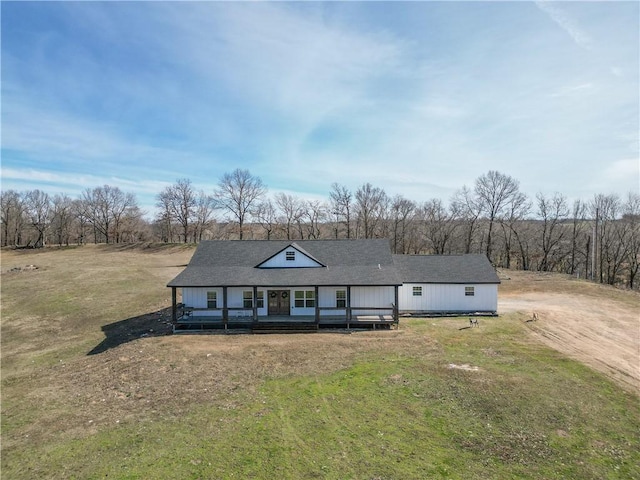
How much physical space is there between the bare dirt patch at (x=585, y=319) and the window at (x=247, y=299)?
55.9 feet

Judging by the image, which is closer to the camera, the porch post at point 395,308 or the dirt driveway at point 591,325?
the dirt driveway at point 591,325

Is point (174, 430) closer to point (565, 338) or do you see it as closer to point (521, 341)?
point (521, 341)

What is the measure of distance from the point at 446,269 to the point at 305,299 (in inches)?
423

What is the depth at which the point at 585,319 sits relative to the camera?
2355 cm

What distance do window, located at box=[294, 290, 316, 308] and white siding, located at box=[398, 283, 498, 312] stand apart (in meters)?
6.59

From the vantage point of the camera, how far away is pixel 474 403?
1226 cm

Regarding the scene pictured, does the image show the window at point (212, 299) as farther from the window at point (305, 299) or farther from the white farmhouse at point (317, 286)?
the window at point (305, 299)

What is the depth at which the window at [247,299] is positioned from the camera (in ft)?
76.1

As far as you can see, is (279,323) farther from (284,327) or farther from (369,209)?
(369,209)

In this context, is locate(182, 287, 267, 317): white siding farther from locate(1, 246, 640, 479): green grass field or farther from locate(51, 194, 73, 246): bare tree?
locate(51, 194, 73, 246): bare tree

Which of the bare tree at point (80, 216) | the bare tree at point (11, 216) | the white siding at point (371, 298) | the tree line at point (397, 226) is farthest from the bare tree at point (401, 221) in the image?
the bare tree at point (11, 216)

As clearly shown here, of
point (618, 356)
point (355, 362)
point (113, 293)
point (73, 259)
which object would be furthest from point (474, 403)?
point (73, 259)

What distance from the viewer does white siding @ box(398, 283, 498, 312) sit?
24891mm

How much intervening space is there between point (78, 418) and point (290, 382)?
740 centimetres
